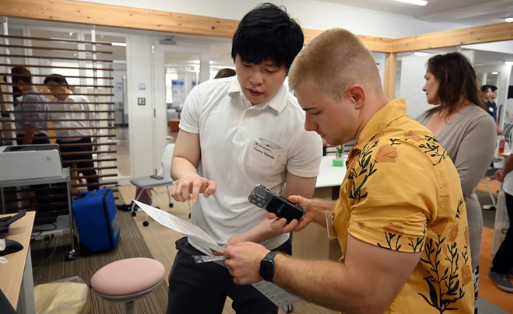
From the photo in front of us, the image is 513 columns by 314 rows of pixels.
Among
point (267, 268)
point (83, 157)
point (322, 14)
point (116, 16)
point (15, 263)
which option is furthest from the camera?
point (322, 14)

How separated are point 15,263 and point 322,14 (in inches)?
238

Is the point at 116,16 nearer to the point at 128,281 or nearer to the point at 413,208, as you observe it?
the point at 128,281

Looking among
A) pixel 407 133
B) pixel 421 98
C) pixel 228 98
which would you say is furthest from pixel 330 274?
pixel 421 98

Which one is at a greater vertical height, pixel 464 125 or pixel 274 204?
pixel 464 125

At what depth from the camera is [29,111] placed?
4270 mm

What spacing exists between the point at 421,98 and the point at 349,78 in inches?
260

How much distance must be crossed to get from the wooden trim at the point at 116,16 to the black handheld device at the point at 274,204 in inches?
164

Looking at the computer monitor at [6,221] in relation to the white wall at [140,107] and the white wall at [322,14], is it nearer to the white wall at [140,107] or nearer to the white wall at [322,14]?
the white wall at [322,14]

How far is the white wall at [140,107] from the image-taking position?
226 inches

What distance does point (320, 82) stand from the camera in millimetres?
896

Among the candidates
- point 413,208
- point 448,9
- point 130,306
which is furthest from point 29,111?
point 448,9

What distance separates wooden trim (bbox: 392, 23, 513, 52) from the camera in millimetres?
→ 4841

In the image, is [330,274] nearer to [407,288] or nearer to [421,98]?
[407,288]

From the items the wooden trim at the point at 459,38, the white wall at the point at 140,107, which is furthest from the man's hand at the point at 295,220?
the white wall at the point at 140,107
